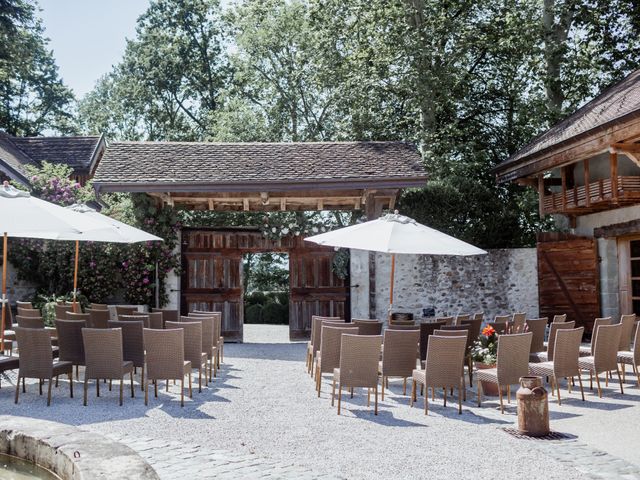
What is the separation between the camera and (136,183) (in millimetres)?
12805

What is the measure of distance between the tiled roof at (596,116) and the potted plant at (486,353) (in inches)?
223

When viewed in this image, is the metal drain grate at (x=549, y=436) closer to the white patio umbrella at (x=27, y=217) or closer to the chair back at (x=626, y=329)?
the chair back at (x=626, y=329)

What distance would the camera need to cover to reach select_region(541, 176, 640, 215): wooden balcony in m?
13.2

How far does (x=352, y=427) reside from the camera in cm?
622

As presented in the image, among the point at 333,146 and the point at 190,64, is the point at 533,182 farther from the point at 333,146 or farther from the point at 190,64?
the point at 190,64

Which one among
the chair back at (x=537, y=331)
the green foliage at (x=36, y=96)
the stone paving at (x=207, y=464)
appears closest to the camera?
the stone paving at (x=207, y=464)

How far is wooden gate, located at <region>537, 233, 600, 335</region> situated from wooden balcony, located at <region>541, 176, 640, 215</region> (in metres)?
A: 0.75

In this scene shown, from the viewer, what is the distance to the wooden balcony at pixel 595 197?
43.3 ft

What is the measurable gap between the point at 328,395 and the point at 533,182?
10472mm

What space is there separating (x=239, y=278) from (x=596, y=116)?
8.04 m

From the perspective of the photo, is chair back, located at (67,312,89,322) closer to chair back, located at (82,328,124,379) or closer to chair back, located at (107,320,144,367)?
chair back, located at (107,320,144,367)

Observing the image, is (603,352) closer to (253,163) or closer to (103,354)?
(103,354)

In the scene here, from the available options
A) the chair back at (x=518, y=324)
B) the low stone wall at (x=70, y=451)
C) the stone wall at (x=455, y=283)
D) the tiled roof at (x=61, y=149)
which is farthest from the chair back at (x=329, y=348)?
the tiled roof at (x=61, y=149)

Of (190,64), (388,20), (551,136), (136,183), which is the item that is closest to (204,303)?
(136,183)
